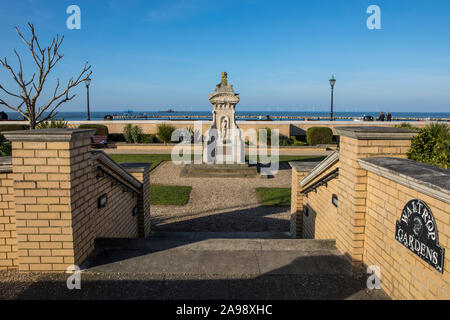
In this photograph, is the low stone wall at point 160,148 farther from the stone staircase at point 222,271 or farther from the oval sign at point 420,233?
the oval sign at point 420,233

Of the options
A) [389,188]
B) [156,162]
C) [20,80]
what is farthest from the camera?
[156,162]

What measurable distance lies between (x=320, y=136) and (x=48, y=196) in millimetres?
25113

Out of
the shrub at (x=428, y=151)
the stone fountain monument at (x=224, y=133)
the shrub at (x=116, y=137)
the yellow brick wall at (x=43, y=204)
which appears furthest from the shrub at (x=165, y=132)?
the shrub at (x=428, y=151)

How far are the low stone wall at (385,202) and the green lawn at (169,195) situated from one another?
6.48m

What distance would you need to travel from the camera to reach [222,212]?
10164 mm

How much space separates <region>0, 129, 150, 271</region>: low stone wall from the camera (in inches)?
153

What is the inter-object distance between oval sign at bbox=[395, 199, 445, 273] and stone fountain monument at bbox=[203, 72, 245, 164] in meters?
14.0

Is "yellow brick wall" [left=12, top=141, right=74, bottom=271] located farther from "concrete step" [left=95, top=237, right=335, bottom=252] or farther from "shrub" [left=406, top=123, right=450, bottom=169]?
"shrub" [left=406, top=123, right=450, bottom=169]

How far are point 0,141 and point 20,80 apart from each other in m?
2.17

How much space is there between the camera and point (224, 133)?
1844cm

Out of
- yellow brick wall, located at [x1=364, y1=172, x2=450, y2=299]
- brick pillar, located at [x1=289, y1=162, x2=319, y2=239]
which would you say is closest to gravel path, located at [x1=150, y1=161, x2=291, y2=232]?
brick pillar, located at [x1=289, y1=162, x2=319, y2=239]

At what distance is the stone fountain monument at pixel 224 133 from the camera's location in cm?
1752

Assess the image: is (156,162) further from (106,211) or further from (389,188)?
(389,188)
